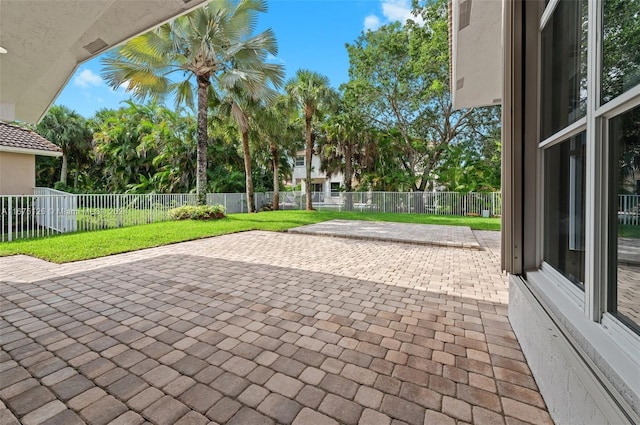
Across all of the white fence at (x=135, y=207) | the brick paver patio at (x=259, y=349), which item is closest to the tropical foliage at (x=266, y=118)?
the white fence at (x=135, y=207)

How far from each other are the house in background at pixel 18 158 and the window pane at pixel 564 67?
1347 centimetres

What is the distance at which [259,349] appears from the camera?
2363mm

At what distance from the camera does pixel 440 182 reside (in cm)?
1816

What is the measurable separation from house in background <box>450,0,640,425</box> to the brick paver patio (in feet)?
1.18

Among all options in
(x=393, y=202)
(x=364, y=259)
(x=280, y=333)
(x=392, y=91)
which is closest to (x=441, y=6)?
(x=392, y=91)

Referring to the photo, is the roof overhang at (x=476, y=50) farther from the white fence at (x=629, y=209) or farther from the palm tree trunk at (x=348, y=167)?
the palm tree trunk at (x=348, y=167)

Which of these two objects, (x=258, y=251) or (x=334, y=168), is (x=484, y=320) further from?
(x=334, y=168)

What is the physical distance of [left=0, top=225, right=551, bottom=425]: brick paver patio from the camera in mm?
1720

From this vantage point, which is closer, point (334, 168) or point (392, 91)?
point (392, 91)

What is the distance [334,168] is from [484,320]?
19096 mm

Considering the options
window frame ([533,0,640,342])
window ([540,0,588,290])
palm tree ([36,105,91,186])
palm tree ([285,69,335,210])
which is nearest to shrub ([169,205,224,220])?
palm tree ([285,69,335,210])

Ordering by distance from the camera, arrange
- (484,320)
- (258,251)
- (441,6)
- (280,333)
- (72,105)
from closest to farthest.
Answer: (280,333)
(484,320)
(258,251)
(441,6)
(72,105)

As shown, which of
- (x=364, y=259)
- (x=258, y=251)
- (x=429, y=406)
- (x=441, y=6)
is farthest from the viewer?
(x=441, y=6)

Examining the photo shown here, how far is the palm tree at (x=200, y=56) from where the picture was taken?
32.9ft
